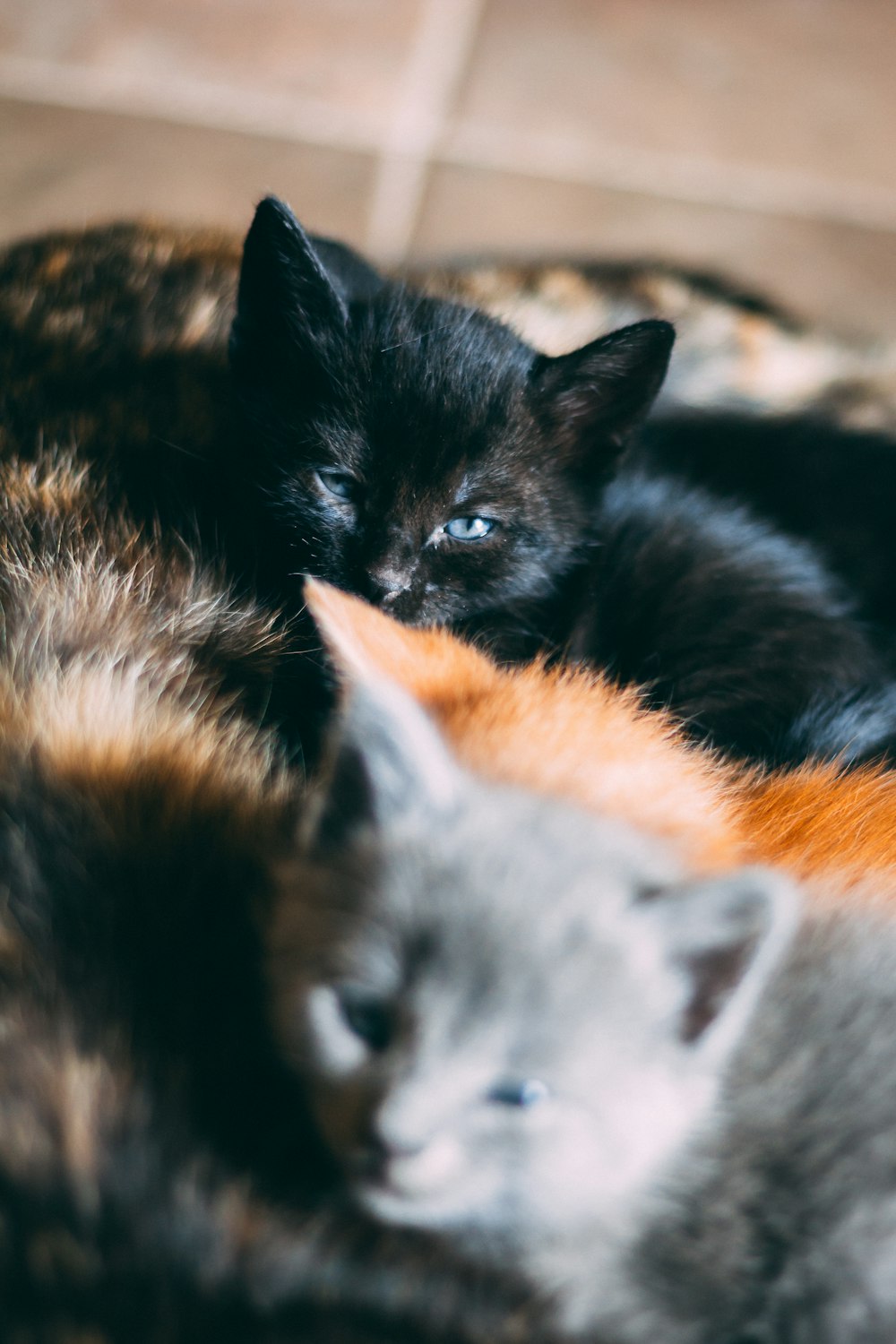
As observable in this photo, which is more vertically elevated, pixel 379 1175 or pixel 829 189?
pixel 829 189

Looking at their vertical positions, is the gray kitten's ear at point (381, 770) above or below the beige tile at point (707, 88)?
below

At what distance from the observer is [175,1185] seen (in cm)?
42

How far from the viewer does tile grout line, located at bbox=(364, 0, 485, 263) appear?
146cm

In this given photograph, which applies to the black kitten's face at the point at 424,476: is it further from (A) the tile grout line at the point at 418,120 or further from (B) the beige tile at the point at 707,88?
(B) the beige tile at the point at 707,88

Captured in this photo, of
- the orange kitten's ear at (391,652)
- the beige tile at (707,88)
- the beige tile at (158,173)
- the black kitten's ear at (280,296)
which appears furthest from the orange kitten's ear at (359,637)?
the beige tile at (707,88)

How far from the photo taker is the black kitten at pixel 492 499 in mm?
807

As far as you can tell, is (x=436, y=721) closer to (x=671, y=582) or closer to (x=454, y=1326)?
(x=454, y=1326)

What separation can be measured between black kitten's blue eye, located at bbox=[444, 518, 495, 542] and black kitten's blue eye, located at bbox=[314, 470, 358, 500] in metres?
0.08

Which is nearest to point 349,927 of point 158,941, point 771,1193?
point 158,941

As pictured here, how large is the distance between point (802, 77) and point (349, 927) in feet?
5.59

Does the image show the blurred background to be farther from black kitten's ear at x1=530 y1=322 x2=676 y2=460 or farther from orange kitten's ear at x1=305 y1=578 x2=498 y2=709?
orange kitten's ear at x1=305 y1=578 x2=498 y2=709

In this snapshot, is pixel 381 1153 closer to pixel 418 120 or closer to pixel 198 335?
pixel 198 335

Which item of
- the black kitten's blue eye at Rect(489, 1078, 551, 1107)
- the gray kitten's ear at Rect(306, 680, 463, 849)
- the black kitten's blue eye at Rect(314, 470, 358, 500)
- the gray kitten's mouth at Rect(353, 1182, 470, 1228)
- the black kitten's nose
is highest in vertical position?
the gray kitten's ear at Rect(306, 680, 463, 849)

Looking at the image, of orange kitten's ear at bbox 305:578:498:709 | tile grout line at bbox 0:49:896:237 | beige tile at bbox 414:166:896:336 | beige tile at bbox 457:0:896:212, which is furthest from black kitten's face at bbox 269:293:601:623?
beige tile at bbox 457:0:896:212
